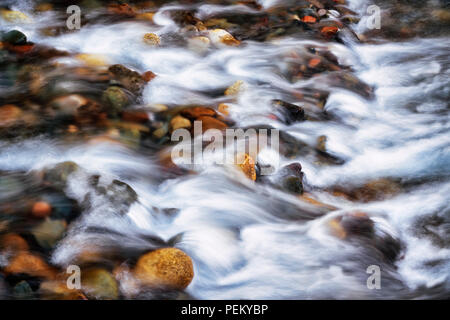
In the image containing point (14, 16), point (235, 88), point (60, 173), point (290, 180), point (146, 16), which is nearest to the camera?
point (60, 173)

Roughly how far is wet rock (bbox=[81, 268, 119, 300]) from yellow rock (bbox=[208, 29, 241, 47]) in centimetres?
403

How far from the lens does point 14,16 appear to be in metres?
6.04

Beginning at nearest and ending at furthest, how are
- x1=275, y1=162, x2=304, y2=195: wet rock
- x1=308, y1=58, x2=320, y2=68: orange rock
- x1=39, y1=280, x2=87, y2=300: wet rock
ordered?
x1=39, y1=280, x2=87, y2=300: wet rock, x1=275, y1=162, x2=304, y2=195: wet rock, x1=308, y1=58, x2=320, y2=68: orange rock

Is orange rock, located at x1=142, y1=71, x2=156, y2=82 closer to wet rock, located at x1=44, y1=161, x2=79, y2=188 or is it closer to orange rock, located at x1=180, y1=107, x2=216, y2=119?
orange rock, located at x1=180, y1=107, x2=216, y2=119

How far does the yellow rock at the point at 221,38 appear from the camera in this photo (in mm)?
6023

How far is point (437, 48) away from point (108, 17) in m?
4.63

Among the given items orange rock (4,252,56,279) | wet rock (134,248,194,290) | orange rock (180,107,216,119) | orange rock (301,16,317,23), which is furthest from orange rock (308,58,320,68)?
orange rock (4,252,56,279)

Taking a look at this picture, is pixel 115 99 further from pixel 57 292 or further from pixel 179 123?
pixel 57 292

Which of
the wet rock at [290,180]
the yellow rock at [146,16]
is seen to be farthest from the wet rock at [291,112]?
the yellow rock at [146,16]

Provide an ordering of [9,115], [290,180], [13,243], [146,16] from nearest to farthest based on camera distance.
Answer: [13,243] → [290,180] → [9,115] → [146,16]

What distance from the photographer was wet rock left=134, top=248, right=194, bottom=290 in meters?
2.66

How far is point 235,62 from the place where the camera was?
18.7 ft

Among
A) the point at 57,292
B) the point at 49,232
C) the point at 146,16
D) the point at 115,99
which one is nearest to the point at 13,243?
the point at 49,232

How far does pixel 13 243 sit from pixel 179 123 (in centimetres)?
188
